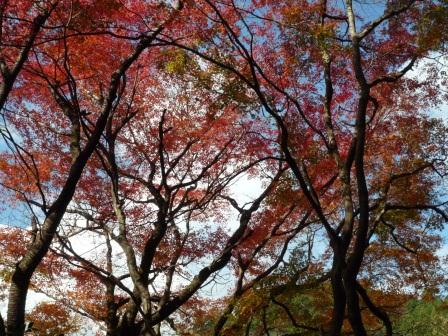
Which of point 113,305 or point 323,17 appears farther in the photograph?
point 113,305

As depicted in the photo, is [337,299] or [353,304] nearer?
[353,304]

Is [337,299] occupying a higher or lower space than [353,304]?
higher

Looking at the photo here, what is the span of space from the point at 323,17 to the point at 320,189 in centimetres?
376

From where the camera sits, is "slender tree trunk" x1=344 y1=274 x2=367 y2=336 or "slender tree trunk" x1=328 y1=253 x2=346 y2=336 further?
"slender tree trunk" x1=328 y1=253 x2=346 y2=336

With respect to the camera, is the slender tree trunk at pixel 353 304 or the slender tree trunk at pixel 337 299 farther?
the slender tree trunk at pixel 337 299

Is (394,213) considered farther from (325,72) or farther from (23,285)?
(23,285)

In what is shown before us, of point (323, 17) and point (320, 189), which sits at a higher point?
point (323, 17)

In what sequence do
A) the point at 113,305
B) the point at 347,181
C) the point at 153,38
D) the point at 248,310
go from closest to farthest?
the point at 153,38 < the point at 347,181 < the point at 248,310 < the point at 113,305

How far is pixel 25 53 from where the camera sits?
19.5 feet

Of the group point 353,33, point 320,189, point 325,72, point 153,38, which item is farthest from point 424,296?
point 153,38

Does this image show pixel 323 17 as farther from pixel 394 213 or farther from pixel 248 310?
pixel 248 310

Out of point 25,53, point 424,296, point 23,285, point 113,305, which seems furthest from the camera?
point 424,296

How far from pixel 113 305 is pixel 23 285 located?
7198mm

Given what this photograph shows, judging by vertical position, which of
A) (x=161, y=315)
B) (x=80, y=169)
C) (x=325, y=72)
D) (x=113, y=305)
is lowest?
(x=161, y=315)
